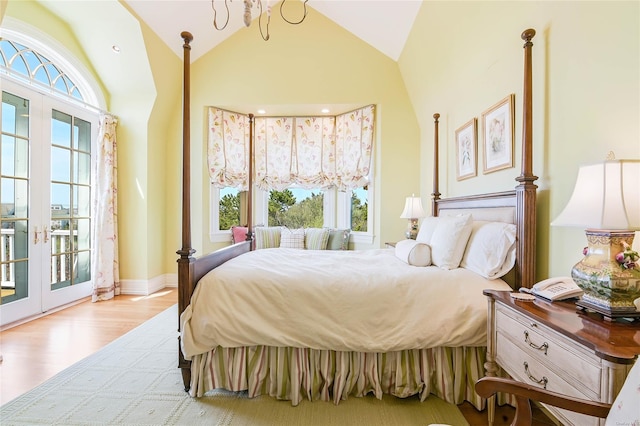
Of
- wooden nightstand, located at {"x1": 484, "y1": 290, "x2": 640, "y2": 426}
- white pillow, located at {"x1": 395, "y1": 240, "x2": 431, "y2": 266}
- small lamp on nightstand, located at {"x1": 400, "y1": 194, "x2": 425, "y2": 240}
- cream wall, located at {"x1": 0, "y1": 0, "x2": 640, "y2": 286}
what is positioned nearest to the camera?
wooden nightstand, located at {"x1": 484, "y1": 290, "x2": 640, "y2": 426}

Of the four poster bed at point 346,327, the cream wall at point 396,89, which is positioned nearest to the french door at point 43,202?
the cream wall at point 396,89

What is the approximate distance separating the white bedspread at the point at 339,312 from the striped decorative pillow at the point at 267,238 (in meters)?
2.26

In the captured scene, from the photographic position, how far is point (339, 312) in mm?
1695

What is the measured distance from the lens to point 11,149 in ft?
9.21

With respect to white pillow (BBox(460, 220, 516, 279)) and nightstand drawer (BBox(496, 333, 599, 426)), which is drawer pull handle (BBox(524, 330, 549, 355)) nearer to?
nightstand drawer (BBox(496, 333, 599, 426))

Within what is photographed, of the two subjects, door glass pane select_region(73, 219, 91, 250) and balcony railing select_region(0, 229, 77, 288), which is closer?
balcony railing select_region(0, 229, 77, 288)

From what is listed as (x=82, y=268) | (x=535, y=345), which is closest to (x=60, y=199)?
(x=82, y=268)

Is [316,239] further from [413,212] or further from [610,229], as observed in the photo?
[610,229]

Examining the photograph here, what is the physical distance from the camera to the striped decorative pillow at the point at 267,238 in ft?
13.3

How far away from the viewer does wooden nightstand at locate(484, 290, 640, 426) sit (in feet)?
2.82

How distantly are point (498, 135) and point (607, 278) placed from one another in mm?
1479

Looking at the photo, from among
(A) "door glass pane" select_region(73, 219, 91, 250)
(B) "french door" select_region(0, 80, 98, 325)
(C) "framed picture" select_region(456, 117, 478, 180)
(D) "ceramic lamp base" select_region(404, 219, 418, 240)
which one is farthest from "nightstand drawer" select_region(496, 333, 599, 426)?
(A) "door glass pane" select_region(73, 219, 91, 250)

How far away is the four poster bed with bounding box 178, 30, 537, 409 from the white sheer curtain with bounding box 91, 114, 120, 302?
263 cm

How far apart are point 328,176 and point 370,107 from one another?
1.14 m
